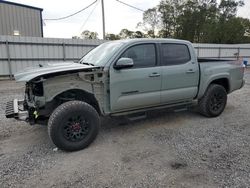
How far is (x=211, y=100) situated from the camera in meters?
5.04

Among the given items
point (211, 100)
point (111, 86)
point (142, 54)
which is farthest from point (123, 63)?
point (211, 100)

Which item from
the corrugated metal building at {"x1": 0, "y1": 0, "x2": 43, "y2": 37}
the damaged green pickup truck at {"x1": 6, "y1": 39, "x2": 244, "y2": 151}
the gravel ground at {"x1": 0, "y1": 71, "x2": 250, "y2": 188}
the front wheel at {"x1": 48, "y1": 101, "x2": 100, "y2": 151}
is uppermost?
the corrugated metal building at {"x1": 0, "y1": 0, "x2": 43, "y2": 37}

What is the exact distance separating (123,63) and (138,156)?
61.0 inches

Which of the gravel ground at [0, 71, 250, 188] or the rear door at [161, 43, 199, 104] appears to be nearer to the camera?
the gravel ground at [0, 71, 250, 188]

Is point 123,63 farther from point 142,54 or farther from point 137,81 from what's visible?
point 142,54

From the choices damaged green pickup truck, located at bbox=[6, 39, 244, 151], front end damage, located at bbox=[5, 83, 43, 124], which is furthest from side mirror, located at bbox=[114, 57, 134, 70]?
front end damage, located at bbox=[5, 83, 43, 124]

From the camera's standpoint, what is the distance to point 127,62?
354 cm

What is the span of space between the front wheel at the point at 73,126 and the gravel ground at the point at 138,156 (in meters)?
0.18

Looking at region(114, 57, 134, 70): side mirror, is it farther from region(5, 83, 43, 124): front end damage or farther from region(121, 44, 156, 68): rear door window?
region(5, 83, 43, 124): front end damage

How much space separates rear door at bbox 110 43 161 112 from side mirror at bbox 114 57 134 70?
8 cm

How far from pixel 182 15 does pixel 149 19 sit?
6.87 metres

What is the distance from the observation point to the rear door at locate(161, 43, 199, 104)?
4.26m

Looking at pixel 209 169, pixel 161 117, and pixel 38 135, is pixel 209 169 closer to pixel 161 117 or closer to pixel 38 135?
pixel 161 117

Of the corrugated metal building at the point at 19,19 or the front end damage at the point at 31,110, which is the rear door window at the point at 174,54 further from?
the corrugated metal building at the point at 19,19
